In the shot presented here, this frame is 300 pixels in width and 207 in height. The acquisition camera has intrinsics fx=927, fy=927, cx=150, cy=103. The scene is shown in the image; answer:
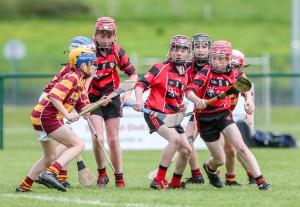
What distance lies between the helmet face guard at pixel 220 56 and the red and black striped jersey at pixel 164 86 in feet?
1.67

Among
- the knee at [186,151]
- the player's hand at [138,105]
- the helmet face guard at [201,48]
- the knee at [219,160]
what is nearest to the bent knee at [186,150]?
the knee at [186,151]

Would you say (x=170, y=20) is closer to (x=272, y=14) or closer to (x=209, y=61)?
(x=272, y=14)

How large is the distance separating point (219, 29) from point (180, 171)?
37057 mm

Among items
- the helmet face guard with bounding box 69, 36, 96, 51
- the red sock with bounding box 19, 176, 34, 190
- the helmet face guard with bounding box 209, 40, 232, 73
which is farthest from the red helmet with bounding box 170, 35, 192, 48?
the red sock with bounding box 19, 176, 34, 190

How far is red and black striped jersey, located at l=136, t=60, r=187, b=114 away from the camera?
11.1 meters

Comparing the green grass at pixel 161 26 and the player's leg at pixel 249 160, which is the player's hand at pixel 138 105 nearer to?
the player's leg at pixel 249 160

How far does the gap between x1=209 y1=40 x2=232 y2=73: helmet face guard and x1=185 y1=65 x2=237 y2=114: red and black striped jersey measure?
0.24 ft

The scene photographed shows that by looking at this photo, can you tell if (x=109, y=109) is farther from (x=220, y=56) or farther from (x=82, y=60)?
(x=220, y=56)

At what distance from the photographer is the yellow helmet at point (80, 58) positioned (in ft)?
34.6

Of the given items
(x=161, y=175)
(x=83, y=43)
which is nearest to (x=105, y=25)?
(x=83, y=43)

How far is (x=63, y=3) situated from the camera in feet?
171

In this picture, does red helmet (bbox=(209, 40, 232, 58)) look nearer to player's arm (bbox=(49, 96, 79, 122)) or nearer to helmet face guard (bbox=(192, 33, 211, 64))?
helmet face guard (bbox=(192, 33, 211, 64))

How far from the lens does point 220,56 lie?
10.9 metres

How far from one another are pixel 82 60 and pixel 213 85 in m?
1.61
